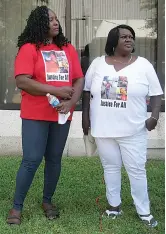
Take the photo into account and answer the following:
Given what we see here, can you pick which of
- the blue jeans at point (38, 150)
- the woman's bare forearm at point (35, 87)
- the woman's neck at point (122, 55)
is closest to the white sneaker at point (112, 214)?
the blue jeans at point (38, 150)

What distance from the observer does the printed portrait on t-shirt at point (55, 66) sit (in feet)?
A: 12.6

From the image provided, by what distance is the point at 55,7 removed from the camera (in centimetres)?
712

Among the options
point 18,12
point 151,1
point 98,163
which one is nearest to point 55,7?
point 18,12

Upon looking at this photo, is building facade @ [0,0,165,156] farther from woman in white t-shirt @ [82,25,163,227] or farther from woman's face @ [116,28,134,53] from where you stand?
woman's face @ [116,28,134,53]

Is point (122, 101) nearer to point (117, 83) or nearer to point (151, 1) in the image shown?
point (117, 83)

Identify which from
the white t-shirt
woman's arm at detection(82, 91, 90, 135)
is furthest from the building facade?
the white t-shirt

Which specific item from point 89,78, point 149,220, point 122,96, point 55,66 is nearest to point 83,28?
point 89,78

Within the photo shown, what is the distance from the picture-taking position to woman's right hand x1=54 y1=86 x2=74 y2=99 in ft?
12.5

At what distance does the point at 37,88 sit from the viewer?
377 centimetres

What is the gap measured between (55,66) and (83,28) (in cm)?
342

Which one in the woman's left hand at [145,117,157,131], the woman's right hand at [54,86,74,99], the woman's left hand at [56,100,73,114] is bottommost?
the woman's left hand at [145,117,157,131]

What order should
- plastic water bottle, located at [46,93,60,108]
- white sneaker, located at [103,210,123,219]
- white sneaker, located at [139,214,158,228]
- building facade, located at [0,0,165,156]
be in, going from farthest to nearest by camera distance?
1. building facade, located at [0,0,165,156]
2. white sneaker, located at [103,210,123,219]
3. white sneaker, located at [139,214,158,228]
4. plastic water bottle, located at [46,93,60,108]

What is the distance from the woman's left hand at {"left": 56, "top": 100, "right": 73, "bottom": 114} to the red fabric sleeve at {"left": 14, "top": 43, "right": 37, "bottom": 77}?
0.35 meters

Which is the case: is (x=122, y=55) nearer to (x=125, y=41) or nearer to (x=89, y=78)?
(x=125, y=41)
